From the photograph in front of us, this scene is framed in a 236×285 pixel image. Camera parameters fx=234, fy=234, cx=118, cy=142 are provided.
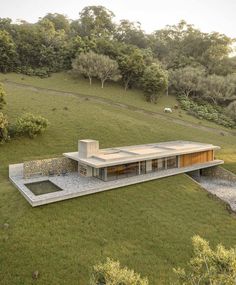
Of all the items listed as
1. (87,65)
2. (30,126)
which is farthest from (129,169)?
(87,65)

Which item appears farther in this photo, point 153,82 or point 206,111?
point 206,111

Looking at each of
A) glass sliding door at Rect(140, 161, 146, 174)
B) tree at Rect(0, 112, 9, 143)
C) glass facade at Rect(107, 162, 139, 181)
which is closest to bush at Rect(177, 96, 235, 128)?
glass sliding door at Rect(140, 161, 146, 174)

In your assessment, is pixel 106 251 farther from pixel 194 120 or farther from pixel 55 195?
pixel 194 120

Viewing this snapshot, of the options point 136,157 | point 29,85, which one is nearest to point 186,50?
point 29,85

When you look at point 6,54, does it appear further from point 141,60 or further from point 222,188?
point 222,188

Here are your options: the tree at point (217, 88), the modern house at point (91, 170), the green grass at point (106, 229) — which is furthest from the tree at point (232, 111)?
the green grass at point (106, 229)

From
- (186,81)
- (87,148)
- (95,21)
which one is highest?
(95,21)
